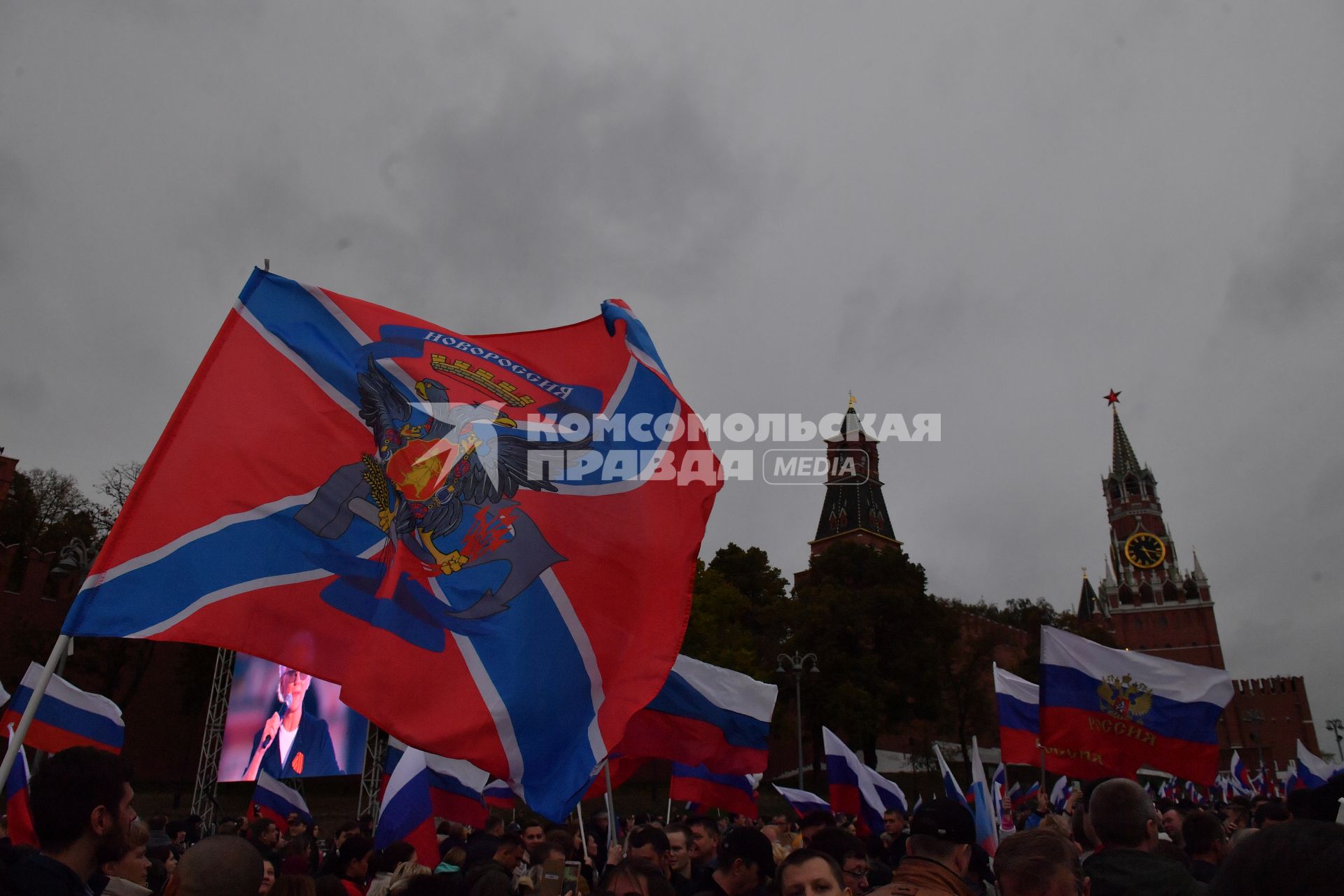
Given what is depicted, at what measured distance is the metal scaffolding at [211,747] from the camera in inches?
816

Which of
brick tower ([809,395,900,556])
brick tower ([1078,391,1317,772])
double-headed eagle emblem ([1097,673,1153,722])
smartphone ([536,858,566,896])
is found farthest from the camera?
brick tower ([1078,391,1317,772])

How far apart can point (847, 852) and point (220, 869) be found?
439 centimetres

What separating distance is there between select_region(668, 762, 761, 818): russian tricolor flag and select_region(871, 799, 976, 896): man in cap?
7.17 metres

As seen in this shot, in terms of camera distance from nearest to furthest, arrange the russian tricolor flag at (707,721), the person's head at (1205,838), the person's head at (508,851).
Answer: the person's head at (1205,838) → the person's head at (508,851) → the russian tricolor flag at (707,721)

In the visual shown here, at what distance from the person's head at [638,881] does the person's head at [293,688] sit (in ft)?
38.2

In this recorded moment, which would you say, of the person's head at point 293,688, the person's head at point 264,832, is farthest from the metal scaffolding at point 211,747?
the person's head at point 264,832

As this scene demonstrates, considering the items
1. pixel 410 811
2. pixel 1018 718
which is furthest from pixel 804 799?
pixel 410 811

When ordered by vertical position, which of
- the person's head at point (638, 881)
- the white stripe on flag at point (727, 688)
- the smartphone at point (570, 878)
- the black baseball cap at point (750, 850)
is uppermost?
the white stripe on flag at point (727, 688)

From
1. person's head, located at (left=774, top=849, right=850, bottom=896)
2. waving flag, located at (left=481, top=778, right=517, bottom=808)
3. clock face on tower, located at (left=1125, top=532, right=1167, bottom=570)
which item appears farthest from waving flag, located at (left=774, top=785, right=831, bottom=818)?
clock face on tower, located at (left=1125, top=532, right=1167, bottom=570)

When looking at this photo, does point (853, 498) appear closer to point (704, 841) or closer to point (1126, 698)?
point (1126, 698)

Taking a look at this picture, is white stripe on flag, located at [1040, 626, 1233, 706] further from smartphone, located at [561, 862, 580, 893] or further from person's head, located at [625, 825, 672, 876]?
smartphone, located at [561, 862, 580, 893]

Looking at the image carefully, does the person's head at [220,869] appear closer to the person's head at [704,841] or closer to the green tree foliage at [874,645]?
the person's head at [704,841]

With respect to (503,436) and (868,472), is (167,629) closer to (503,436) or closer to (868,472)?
(503,436)

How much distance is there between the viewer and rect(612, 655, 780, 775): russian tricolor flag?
9.14 metres
